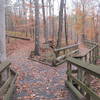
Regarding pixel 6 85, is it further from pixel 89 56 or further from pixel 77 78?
pixel 89 56

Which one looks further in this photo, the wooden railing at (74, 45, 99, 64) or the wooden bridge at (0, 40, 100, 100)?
the wooden railing at (74, 45, 99, 64)

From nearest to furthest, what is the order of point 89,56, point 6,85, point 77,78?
1. point 6,85
2. point 77,78
3. point 89,56

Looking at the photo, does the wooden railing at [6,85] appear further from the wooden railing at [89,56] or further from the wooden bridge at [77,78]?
the wooden railing at [89,56]

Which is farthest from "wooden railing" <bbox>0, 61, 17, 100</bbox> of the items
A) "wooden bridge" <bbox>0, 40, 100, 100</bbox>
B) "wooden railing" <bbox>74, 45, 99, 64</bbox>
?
"wooden railing" <bbox>74, 45, 99, 64</bbox>

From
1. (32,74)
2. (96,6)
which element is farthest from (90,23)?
(32,74)

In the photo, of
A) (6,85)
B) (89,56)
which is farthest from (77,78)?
(89,56)

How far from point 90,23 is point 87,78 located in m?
24.5

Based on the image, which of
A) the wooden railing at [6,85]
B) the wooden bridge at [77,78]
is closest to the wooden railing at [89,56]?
the wooden bridge at [77,78]

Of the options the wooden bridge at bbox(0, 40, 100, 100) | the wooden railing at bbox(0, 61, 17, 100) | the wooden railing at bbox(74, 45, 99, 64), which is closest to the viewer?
the wooden bridge at bbox(0, 40, 100, 100)

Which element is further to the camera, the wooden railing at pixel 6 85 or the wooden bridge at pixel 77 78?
the wooden railing at pixel 6 85

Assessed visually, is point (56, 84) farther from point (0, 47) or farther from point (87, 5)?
point (87, 5)

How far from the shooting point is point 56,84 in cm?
471

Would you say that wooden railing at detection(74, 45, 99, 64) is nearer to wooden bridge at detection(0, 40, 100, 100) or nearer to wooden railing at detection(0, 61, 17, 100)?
wooden bridge at detection(0, 40, 100, 100)

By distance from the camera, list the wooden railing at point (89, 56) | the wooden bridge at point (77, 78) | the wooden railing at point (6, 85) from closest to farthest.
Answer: the wooden bridge at point (77, 78), the wooden railing at point (6, 85), the wooden railing at point (89, 56)
